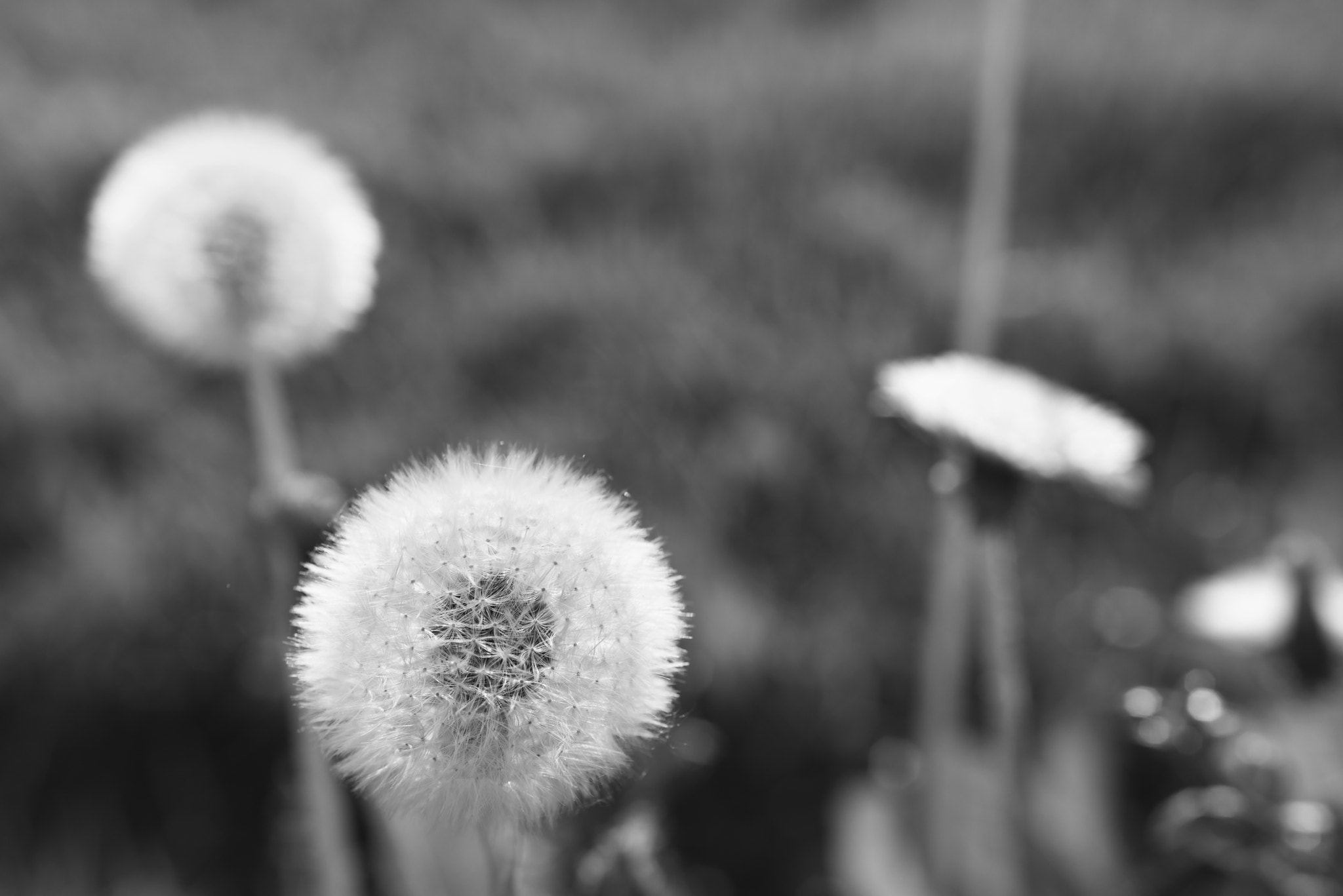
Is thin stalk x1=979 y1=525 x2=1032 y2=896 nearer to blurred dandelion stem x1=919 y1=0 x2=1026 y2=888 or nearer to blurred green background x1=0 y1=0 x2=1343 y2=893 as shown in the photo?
blurred dandelion stem x1=919 y1=0 x2=1026 y2=888

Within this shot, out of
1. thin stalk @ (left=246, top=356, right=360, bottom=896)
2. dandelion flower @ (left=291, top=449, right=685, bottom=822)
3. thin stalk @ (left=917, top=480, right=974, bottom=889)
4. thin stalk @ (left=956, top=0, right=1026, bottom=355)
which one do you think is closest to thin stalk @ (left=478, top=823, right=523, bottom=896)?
dandelion flower @ (left=291, top=449, right=685, bottom=822)

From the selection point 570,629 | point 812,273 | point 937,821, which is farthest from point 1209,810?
point 812,273

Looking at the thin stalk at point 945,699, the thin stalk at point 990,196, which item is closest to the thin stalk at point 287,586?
the thin stalk at point 945,699

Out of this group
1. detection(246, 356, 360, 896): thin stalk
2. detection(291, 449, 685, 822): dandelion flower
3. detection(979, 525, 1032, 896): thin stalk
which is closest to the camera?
detection(291, 449, 685, 822): dandelion flower

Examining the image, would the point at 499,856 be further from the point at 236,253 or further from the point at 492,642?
the point at 236,253

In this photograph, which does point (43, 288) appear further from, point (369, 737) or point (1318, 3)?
point (1318, 3)

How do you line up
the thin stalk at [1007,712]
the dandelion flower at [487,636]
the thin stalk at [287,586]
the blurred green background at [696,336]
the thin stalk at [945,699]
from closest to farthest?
the dandelion flower at [487,636]
the thin stalk at [287,586]
the thin stalk at [1007,712]
the thin stalk at [945,699]
the blurred green background at [696,336]

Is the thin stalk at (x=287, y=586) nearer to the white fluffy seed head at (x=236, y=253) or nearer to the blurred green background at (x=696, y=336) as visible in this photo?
the white fluffy seed head at (x=236, y=253)
